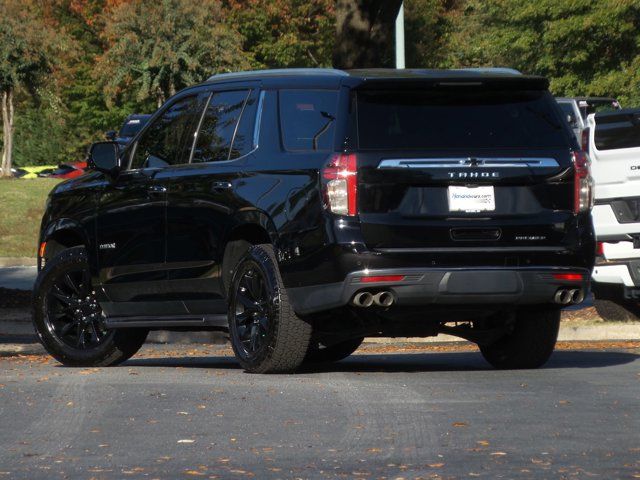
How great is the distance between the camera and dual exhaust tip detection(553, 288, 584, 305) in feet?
33.3

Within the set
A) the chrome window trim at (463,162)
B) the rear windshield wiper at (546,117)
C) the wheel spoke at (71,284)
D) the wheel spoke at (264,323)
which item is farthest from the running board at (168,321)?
the rear windshield wiper at (546,117)

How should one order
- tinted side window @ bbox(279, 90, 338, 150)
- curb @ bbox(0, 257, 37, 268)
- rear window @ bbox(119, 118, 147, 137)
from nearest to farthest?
1. tinted side window @ bbox(279, 90, 338, 150)
2. rear window @ bbox(119, 118, 147, 137)
3. curb @ bbox(0, 257, 37, 268)

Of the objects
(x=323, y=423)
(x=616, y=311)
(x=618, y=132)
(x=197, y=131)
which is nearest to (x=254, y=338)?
(x=197, y=131)

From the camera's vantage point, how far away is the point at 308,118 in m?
10.3

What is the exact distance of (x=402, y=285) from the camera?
9750 millimetres

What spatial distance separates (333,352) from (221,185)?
2.31 meters

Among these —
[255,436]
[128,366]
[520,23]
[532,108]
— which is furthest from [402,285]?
[520,23]

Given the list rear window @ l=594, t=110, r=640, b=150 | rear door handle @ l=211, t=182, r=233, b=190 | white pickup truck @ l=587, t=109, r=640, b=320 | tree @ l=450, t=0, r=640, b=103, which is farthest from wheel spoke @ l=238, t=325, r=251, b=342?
tree @ l=450, t=0, r=640, b=103

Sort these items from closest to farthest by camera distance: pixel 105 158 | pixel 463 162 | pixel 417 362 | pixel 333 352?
pixel 463 162
pixel 105 158
pixel 333 352
pixel 417 362

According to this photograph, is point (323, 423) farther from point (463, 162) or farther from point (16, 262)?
point (16, 262)

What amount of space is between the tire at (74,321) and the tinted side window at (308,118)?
2351 millimetres

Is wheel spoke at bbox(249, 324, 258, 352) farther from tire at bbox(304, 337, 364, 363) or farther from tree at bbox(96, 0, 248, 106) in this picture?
tree at bbox(96, 0, 248, 106)

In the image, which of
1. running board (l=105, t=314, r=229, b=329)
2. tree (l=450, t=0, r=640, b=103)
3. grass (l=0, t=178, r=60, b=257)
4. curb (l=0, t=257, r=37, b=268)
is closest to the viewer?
running board (l=105, t=314, r=229, b=329)

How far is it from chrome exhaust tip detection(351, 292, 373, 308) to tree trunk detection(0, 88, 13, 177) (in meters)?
47.9
